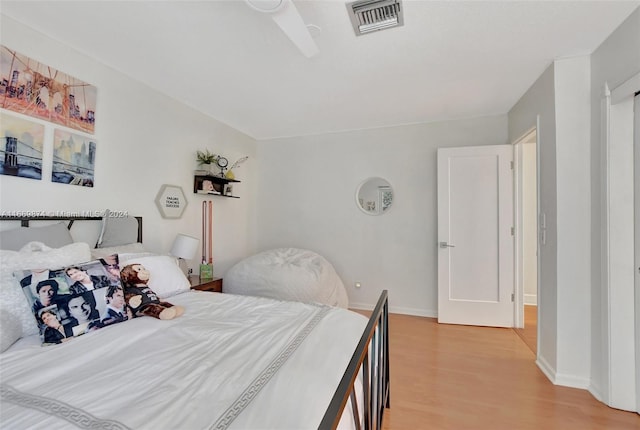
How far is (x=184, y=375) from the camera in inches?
40.6

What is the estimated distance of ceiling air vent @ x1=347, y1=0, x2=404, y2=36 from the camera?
1.67m

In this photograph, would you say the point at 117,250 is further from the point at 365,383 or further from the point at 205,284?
the point at 365,383

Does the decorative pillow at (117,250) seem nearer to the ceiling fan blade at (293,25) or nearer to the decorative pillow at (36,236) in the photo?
the decorative pillow at (36,236)

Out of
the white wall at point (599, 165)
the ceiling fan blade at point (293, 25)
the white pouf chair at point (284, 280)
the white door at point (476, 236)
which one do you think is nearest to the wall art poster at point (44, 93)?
the ceiling fan blade at point (293, 25)

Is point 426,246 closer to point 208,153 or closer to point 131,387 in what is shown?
point 208,153

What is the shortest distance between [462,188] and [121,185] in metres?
3.50

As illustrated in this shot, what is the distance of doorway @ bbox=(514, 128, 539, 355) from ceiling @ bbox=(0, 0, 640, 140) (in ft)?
2.02

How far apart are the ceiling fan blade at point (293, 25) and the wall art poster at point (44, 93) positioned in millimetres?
1709

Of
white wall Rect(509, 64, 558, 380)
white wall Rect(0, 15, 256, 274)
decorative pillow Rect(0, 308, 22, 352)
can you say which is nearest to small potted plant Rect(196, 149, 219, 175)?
white wall Rect(0, 15, 256, 274)

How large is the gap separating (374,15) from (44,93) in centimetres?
226

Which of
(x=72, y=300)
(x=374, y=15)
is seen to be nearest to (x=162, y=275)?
(x=72, y=300)

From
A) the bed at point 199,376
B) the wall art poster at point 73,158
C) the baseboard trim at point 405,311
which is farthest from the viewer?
the baseboard trim at point 405,311

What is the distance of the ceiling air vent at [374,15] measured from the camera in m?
1.67

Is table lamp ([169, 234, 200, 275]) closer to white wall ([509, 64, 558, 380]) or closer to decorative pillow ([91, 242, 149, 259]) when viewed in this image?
decorative pillow ([91, 242, 149, 259])
